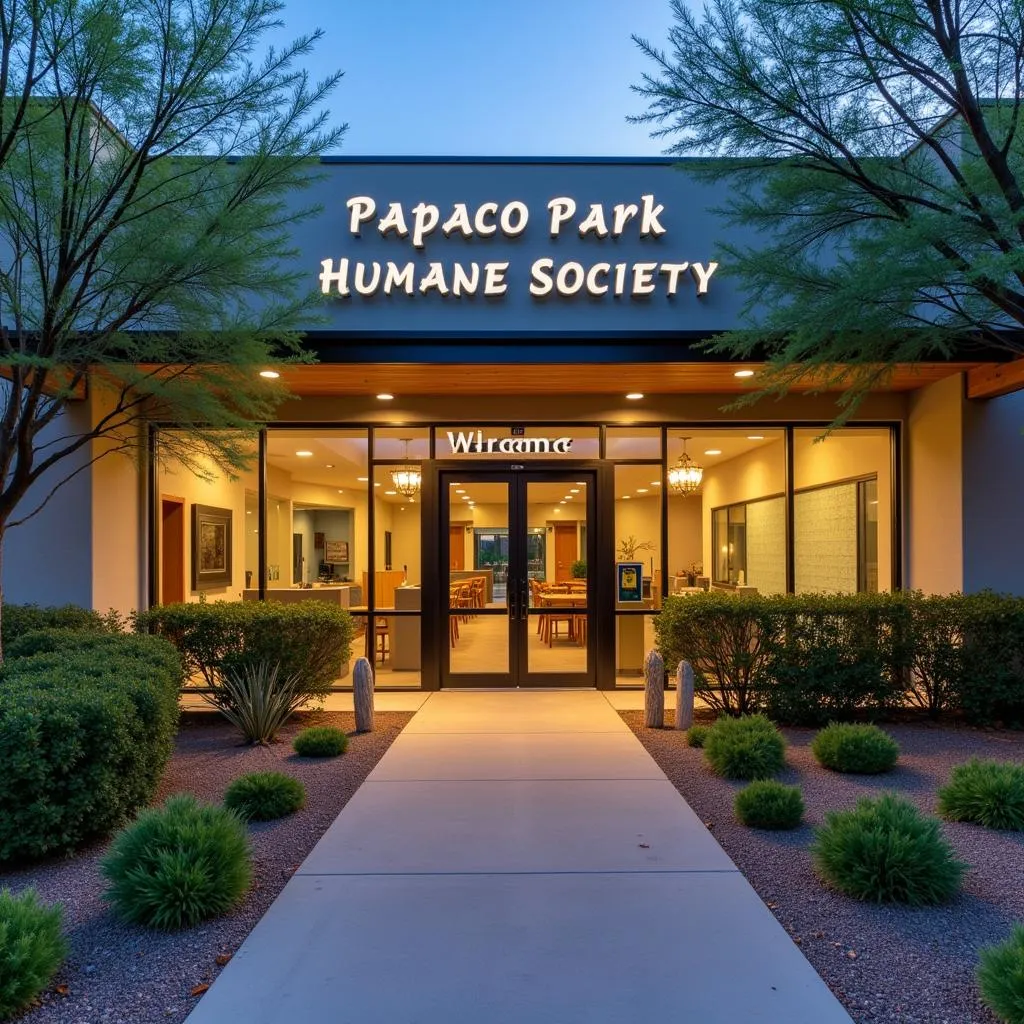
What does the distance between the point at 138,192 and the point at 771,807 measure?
21.0 ft

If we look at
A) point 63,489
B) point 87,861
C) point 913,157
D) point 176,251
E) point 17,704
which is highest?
point 913,157

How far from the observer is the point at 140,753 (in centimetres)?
489

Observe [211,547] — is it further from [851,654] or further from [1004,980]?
[1004,980]

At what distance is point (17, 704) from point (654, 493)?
7.15 m

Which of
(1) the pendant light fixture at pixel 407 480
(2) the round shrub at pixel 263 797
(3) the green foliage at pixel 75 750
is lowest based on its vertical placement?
A: (2) the round shrub at pixel 263 797

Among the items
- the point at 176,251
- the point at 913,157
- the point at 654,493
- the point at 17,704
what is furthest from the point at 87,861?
the point at 913,157

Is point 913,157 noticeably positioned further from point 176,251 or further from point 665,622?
point 176,251

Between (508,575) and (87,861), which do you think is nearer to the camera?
(87,861)

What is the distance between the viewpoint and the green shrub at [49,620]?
734cm

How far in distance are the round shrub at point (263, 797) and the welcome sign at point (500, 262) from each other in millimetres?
6055

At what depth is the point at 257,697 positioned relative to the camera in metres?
7.11

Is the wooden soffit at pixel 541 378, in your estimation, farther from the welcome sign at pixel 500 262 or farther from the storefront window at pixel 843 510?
the welcome sign at pixel 500 262

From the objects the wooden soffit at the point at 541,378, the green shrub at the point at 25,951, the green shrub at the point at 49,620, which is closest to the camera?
the green shrub at the point at 25,951

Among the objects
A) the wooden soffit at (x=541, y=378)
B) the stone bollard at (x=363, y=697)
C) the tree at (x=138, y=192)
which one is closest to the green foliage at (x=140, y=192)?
the tree at (x=138, y=192)
